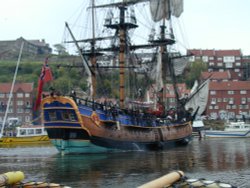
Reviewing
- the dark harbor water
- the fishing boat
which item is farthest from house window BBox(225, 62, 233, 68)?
the dark harbor water

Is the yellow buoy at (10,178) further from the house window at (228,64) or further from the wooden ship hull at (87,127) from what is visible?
the house window at (228,64)

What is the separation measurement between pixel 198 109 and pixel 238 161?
32.5 metres

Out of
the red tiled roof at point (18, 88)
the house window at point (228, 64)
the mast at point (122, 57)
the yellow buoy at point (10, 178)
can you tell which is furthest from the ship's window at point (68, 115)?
the house window at point (228, 64)

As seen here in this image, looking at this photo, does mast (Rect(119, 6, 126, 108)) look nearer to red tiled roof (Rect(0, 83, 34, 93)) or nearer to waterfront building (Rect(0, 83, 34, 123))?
waterfront building (Rect(0, 83, 34, 123))

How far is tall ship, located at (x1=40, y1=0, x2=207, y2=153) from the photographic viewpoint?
4672cm

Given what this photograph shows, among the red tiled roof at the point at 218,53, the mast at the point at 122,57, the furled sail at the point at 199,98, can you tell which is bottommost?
the furled sail at the point at 199,98

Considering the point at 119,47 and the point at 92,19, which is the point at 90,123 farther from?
the point at 92,19

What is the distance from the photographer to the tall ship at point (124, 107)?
4672cm

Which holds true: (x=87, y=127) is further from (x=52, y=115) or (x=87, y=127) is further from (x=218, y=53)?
(x=218, y=53)

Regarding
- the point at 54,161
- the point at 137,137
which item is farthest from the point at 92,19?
the point at 54,161

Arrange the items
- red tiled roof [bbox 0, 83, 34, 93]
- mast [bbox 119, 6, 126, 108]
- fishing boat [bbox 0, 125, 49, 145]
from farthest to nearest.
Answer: red tiled roof [bbox 0, 83, 34, 93] → fishing boat [bbox 0, 125, 49, 145] → mast [bbox 119, 6, 126, 108]

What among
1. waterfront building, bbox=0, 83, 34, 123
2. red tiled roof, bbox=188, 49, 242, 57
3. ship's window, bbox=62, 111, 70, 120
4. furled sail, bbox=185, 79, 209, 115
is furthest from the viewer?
red tiled roof, bbox=188, 49, 242, 57

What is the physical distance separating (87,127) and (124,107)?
1291cm

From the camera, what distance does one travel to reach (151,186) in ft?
59.8
